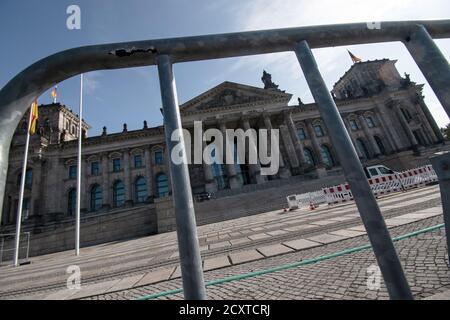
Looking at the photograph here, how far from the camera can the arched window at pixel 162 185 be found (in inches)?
Answer: 1244

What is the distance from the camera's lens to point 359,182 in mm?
1113

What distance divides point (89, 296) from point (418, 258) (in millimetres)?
4779

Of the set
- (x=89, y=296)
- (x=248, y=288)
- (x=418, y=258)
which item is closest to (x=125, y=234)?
(x=89, y=296)

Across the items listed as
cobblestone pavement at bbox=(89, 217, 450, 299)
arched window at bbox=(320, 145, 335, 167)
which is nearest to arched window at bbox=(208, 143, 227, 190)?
arched window at bbox=(320, 145, 335, 167)

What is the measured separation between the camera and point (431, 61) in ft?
4.78

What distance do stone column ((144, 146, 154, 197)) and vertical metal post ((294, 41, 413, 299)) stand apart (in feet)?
105

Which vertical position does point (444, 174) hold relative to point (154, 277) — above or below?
above

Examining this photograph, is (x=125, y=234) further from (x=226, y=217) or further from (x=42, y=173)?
(x=42, y=173)

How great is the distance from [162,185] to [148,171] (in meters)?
3.03

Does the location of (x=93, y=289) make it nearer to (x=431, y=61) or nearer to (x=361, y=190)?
(x=361, y=190)

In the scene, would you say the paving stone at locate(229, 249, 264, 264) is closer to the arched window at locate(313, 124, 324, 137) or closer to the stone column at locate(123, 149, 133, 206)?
the stone column at locate(123, 149, 133, 206)

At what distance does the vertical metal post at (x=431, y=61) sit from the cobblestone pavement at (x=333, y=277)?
1.67 m

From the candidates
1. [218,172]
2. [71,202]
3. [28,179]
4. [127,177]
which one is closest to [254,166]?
[218,172]

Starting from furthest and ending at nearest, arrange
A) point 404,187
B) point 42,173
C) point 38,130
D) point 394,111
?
1. point 394,111
2. point 38,130
3. point 42,173
4. point 404,187
